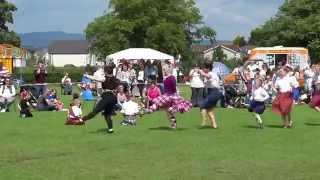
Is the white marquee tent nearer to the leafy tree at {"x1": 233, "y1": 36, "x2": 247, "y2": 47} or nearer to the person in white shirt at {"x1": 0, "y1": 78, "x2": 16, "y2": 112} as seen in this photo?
the person in white shirt at {"x1": 0, "y1": 78, "x2": 16, "y2": 112}

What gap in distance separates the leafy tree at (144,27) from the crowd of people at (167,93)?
46.3 meters

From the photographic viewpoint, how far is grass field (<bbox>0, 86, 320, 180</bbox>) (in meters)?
11.4

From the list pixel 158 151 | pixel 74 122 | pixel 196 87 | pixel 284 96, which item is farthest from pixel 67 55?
pixel 158 151

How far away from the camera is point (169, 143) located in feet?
50.9

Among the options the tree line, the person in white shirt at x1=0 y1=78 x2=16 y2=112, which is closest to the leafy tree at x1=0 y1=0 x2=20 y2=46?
the tree line

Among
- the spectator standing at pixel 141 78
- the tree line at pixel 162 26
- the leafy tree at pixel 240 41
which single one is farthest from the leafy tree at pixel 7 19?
the leafy tree at pixel 240 41

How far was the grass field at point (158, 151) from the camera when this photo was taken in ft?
37.3

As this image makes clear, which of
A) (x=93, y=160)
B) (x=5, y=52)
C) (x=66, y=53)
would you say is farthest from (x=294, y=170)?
(x=66, y=53)

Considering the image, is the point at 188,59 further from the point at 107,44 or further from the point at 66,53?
the point at 66,53

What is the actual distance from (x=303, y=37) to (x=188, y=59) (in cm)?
1378

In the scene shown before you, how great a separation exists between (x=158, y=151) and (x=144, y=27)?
231 feet

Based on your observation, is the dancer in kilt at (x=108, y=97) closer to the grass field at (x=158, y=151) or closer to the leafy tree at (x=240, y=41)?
the grass field at (x=158, y=151)

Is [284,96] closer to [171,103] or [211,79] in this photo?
[211,79]

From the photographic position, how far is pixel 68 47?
625 ft
